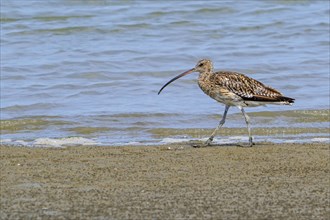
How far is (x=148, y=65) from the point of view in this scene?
59.7ft

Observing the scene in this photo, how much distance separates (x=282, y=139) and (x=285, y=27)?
11302mm

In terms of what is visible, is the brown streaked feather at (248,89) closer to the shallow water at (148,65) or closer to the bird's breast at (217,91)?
the bird's breast at (217,91)

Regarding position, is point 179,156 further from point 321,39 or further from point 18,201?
point 321,39

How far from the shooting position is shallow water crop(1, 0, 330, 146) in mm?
13289

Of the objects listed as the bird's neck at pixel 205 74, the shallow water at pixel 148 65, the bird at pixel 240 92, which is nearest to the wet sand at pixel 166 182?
the bird at pixel 240 92

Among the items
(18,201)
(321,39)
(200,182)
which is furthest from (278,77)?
(18,201)

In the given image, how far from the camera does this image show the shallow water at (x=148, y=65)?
13289mm

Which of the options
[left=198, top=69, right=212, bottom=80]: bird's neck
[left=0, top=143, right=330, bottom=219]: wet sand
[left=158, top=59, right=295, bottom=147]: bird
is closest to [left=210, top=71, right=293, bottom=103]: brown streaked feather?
[left=158, top=59, right=295, bottom=147]: bird

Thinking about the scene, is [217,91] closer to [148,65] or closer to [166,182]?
[166,182]

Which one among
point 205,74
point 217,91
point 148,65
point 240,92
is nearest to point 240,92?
point 240,92

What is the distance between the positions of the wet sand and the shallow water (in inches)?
54.1

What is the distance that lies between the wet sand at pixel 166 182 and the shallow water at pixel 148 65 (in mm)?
1374

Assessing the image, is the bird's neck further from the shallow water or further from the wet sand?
the wet sand

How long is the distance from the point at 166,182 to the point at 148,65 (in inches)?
360
